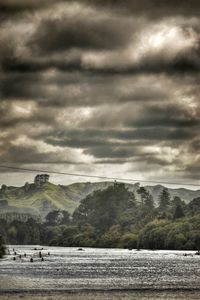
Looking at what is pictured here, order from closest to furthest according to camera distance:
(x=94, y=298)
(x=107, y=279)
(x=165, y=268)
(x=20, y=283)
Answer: (x=94, y=298) < (x=20, y=283) < (x=107, y=279) < (x=165, y=268)

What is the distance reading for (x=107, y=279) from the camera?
371ft

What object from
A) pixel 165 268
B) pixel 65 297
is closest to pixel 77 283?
pixel 65 297

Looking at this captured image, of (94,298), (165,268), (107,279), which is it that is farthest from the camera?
(165,268)

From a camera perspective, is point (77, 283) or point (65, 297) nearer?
point (65, 297)

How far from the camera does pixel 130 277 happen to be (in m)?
118

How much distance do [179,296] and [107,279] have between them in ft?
105

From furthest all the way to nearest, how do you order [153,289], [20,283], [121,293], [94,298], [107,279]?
[107,279] < [20,283] < [153,289] < [121,293] < [94,298]

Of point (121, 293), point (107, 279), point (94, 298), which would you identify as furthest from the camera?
point (107, 279)

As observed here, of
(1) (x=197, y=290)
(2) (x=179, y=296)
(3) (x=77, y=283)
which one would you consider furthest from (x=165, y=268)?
(2) (x=179, y=296)

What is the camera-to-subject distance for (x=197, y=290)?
3580 inches

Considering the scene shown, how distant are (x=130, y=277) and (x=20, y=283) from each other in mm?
24219

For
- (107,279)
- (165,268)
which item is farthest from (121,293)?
(165,268)

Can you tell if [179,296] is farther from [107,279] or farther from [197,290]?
[107,279]

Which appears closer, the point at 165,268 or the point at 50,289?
the point at 50,289
